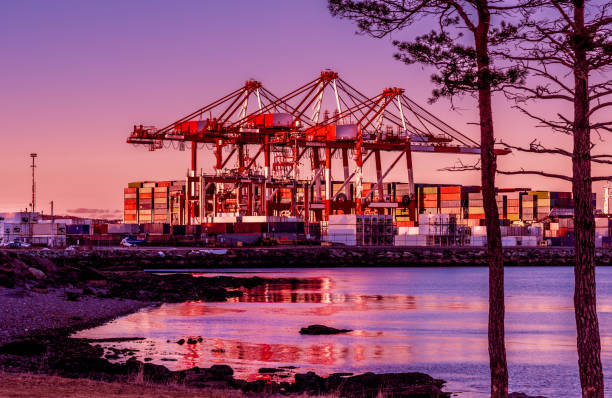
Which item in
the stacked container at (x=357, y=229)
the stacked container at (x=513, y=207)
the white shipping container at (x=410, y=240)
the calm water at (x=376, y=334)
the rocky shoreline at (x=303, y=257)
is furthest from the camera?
the stacked container at (x=513, y=207)

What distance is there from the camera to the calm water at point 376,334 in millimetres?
22609

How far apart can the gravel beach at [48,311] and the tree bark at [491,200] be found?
45.2 ft

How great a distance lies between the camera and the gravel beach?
25.7 m

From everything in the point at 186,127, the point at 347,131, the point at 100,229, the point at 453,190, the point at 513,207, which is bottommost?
the point at 100,229

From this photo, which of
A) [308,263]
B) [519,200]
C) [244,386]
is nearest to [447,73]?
[244,386]

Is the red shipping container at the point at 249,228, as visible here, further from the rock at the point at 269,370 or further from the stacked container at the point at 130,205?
the rock at the point at 269,370

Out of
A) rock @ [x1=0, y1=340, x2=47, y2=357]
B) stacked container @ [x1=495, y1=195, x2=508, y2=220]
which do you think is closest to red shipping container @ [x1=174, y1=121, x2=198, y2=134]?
stacked container @ [x1=495, y1=195, x2=508, y2=220]

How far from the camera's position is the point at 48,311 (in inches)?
1184

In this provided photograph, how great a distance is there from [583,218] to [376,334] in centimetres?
2023

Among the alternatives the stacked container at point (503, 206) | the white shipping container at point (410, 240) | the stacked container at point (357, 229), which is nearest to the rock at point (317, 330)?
the stacked container at point (357, 229)

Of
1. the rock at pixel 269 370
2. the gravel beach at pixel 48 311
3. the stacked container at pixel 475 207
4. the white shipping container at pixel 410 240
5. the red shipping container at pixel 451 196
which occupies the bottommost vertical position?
the rock at pixel 269 370

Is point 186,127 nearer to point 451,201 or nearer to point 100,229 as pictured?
point 100,229

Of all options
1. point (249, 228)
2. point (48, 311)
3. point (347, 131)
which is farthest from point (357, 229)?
point (48, 311)

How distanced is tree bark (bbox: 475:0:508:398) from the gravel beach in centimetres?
1377
